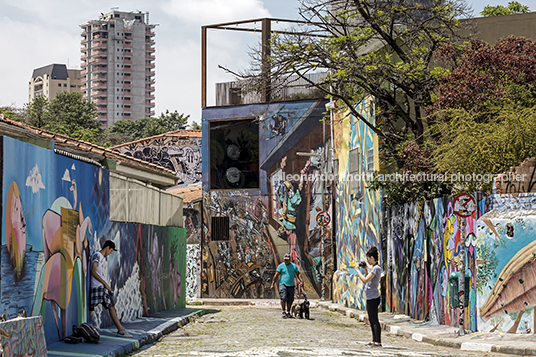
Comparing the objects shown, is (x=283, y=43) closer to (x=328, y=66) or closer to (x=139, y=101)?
(x=328, y=66)

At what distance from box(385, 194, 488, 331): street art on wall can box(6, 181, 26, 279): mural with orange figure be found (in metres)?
7.83

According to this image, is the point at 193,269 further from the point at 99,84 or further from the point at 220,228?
the point at 99,84

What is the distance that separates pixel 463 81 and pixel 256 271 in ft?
46.5

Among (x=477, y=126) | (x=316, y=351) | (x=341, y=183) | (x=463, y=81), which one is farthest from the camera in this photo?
(x=341, y=183)

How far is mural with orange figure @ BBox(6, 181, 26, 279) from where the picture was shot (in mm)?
8352

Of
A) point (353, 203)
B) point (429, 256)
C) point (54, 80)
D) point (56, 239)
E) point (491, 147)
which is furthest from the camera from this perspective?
point (54, 80)

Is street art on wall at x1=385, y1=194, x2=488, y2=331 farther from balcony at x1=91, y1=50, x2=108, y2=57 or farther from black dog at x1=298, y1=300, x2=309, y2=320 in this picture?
balcony at x1=91, y1=50, x2=108, y2=57

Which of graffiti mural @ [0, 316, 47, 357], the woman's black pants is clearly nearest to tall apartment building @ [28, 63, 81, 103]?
the woman's black pants

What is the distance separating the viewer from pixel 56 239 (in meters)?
10.1

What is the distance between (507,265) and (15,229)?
804 centimetres

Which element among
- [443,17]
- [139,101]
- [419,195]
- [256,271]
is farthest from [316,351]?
[139,101]

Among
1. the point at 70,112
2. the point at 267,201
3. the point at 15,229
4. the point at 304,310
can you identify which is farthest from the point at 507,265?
the point at 70,112

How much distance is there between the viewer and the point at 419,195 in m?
16.8

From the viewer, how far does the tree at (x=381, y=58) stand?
60.0 ft
